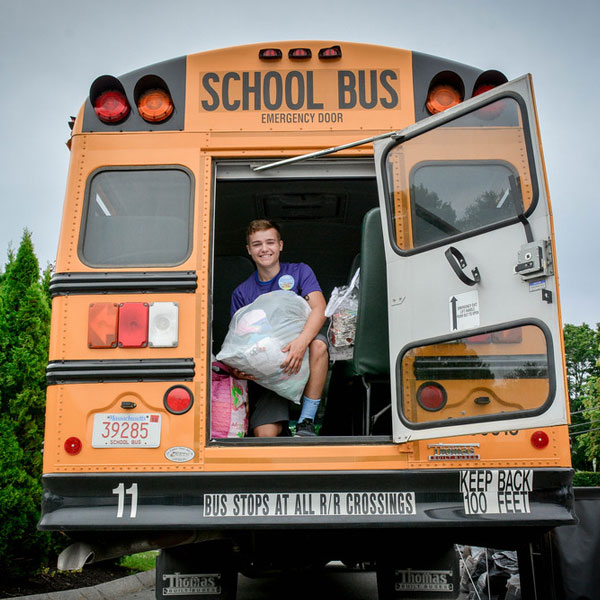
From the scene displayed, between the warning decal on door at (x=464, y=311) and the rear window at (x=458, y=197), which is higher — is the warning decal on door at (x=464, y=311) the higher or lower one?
the lower one

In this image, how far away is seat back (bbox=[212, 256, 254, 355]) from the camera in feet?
16.6

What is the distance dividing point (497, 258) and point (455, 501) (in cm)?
108

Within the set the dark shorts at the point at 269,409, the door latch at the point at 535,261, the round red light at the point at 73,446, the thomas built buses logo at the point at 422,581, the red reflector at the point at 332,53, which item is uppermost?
the red reflector at the point at 332,53

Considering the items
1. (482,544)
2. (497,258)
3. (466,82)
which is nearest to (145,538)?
(482,544)

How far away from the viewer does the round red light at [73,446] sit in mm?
2986

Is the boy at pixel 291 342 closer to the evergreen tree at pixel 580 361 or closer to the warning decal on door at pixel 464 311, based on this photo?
the warning decal on door at pixel 464 311

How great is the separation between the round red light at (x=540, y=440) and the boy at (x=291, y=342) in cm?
109

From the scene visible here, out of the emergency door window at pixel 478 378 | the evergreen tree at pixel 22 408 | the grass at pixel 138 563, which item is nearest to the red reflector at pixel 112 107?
the emergency door window at pixel 478 378

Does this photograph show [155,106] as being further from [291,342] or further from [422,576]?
[422,576]

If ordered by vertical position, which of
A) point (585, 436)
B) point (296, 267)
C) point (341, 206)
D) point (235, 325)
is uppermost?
point (341, 206)

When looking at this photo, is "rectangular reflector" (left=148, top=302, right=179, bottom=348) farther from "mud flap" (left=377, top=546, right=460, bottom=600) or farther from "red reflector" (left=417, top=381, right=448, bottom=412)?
"mud flap" (left=377, top=546, right=460, bottom=600)

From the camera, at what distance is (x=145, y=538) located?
121 inches

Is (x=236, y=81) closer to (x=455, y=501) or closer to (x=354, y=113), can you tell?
(x=354, y=113)

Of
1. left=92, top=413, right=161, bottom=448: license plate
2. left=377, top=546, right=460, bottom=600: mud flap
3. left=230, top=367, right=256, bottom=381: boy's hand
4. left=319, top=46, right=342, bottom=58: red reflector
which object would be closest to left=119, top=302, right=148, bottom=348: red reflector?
left=92, top=413, right=161, bottom=448: license plate
